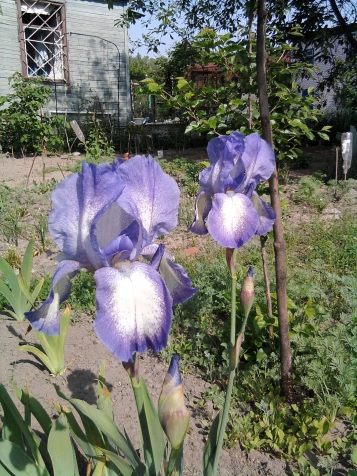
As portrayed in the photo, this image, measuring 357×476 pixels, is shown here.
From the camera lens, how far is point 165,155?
8492mm

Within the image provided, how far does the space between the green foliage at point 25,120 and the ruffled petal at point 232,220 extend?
24.2 feet

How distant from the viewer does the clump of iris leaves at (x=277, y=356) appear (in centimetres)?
171

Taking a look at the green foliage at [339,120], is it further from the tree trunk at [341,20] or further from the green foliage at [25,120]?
the green foliage at [25,120]

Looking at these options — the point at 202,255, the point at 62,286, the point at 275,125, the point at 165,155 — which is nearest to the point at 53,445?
the point at 62,286

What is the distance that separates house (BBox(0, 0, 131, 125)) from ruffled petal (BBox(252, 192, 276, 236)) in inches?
345

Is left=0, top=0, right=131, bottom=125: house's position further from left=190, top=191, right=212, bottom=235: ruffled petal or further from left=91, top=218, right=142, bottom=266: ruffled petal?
left=91, top=218, right=142, bottom=266: ruffled petal

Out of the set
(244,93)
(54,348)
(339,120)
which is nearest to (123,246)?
(54,348)

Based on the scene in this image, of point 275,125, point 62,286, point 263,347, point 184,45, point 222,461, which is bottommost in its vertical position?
point 222,461

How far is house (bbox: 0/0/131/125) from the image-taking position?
8.61 metres

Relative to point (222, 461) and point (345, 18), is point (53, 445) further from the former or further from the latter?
point (345, 18)

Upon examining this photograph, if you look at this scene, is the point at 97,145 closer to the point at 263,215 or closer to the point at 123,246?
the point at 263,215

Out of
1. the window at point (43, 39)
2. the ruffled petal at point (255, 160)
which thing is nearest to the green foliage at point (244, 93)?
the ruffled petal at point (255, 160)

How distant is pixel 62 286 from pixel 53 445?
551 millimetres

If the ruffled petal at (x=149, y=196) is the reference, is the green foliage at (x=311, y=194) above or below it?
below
